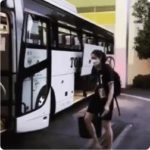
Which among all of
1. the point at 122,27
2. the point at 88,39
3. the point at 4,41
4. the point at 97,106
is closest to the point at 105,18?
the point at 122,27

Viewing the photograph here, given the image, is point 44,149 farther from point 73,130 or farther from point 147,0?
point 147,0

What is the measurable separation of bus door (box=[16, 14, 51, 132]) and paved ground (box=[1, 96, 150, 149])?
1.42 feet

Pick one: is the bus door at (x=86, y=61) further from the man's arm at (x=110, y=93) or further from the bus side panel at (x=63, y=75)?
the man's arm at (x=110, y=93)

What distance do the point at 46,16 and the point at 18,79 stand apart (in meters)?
2.27

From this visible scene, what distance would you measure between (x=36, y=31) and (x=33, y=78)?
3.36ft

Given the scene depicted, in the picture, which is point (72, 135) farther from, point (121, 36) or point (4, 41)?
point (121, 36)

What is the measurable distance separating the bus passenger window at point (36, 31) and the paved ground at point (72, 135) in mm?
1963

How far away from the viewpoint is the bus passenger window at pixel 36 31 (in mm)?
7602

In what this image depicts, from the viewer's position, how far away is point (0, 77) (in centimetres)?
721

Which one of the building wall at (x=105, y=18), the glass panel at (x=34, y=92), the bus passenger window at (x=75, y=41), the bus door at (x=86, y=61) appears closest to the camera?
the glass panel at (x=34, y=92)

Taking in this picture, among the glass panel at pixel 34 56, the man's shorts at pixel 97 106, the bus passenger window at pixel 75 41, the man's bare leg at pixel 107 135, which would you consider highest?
the bus passenger window at pixel 75 41

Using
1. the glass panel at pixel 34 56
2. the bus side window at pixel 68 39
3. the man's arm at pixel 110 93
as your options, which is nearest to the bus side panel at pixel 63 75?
the bus side window at pixel 68 39

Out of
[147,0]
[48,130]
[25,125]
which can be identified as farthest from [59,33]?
[147,0]

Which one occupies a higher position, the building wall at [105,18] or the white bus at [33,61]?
the building wall at [105,18]
